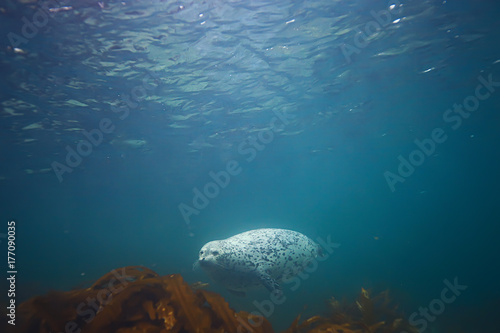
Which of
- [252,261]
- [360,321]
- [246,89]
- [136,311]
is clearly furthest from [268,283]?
[246,89]

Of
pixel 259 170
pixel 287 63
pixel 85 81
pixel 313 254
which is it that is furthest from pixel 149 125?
pixel 259 170

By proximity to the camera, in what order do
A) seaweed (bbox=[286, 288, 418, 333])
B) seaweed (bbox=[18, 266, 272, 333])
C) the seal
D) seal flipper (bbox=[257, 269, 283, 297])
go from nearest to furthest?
seaweed (bbox=[18, 266, 272, 333])
seaweed (bbox=[286, 288, 418, 333])
seal flipper (bbox=[257, 269, 283, 297])
the seal

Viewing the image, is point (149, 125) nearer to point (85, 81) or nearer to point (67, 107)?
point (67, 107)

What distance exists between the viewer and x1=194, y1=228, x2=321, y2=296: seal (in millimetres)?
6094

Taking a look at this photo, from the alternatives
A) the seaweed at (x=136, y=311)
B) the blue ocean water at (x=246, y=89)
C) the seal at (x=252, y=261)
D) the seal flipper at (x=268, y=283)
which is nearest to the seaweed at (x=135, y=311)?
the seaweed at (x=136, y=311)

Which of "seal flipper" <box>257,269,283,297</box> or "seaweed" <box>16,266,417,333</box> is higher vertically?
"seaweed" <box>16,266,417,333</box>

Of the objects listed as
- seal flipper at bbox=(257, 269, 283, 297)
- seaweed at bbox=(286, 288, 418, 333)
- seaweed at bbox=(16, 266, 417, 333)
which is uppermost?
seaweed at bbox=(16, 266, 417, 333)

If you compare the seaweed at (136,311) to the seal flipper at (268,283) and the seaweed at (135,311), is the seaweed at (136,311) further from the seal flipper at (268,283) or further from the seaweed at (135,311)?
the seal flipper at (268,283)

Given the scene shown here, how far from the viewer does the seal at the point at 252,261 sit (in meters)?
6.09

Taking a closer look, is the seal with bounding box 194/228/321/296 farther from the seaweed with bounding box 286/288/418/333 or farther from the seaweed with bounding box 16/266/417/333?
the seaweed with bounding box 16/266/417/333

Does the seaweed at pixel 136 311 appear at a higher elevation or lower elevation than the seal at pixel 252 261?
higher

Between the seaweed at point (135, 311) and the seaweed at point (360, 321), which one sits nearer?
the seaweed at point (135, 311)

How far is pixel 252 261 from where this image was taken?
6.20m

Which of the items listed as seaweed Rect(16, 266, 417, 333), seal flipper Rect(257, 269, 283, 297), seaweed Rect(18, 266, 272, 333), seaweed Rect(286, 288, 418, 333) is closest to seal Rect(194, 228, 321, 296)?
seal flipper Rect(257, 269, 283, 297)
